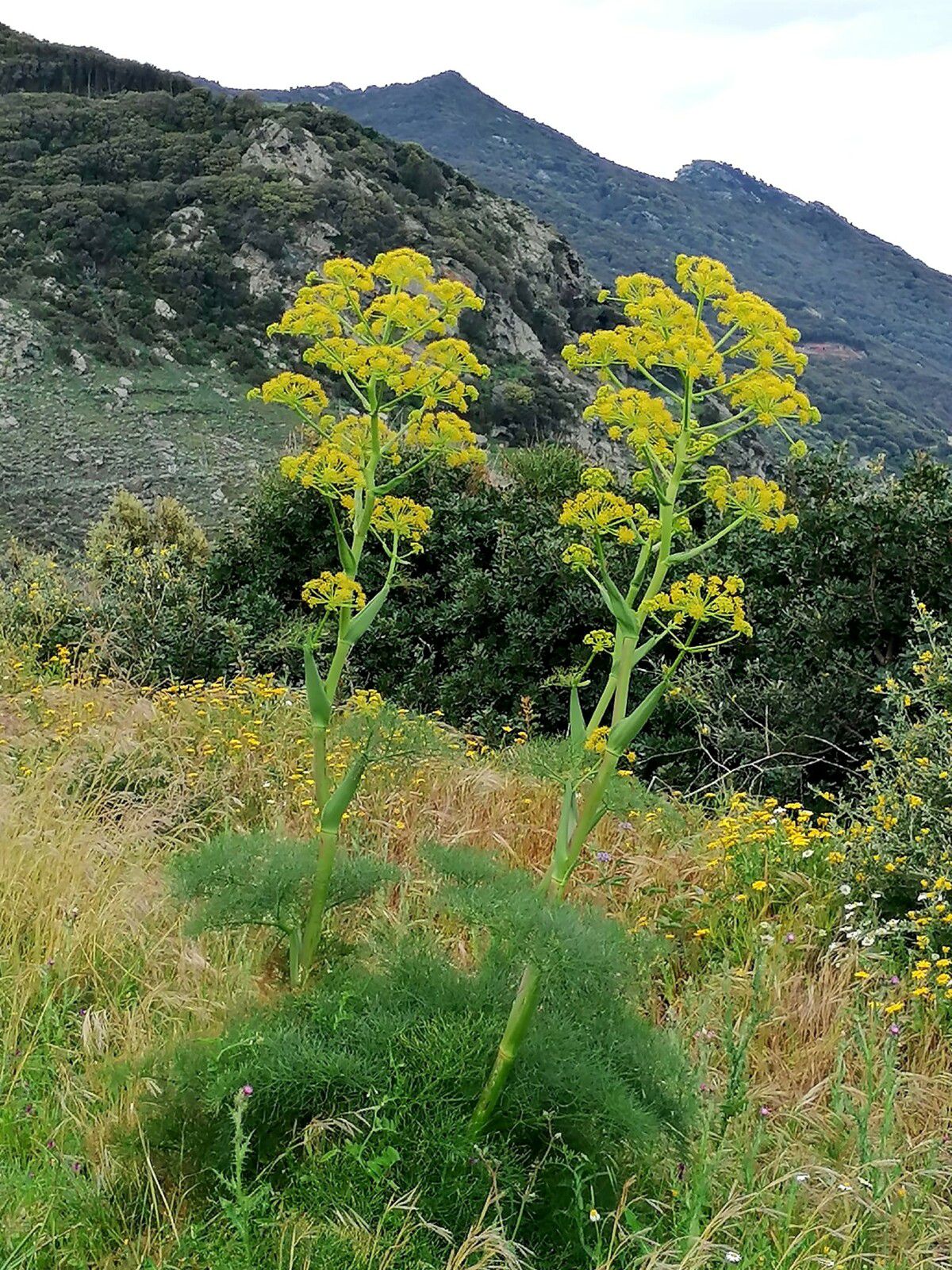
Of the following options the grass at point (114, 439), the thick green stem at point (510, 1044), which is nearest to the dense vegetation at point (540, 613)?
the thick green stem at point (510, 1044)

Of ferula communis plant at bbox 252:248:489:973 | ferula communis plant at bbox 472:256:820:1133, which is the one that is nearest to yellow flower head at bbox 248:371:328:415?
ferula communis plant at bbox 252:248:489:973

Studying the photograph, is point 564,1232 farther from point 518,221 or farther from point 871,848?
point 518,221

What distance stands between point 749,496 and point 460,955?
1.51 meters

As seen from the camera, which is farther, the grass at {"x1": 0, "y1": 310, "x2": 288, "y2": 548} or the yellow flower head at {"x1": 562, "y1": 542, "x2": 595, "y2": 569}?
the grass at {"x1": 0, "y1": 310, "x2": 288, "y2": 548}

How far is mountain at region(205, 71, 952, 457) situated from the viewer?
50375mm

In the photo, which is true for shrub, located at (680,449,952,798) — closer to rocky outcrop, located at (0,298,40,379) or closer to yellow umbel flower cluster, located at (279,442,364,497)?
yellow umbel flower cluster, located at (279,442,364,497)

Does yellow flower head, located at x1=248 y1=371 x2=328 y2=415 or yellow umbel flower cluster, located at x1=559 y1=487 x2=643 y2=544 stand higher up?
yellow flower head, located at x1=248 y1=371 x2=328 y2=415

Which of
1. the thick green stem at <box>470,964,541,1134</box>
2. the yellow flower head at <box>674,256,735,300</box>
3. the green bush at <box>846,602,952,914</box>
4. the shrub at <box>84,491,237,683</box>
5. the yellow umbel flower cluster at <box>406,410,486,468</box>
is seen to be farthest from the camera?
the shrub at <box>84,491,237,683</box>

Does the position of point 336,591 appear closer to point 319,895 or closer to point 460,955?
point 319,895

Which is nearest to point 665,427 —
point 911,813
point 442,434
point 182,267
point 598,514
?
point 598,514

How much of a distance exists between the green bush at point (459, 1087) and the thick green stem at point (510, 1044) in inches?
1.8

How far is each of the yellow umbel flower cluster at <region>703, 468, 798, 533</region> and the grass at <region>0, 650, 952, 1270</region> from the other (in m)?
1.06

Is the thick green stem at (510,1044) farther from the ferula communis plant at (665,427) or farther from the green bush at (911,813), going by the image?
the green bush at (911,813)

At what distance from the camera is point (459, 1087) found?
→ 1.82m
